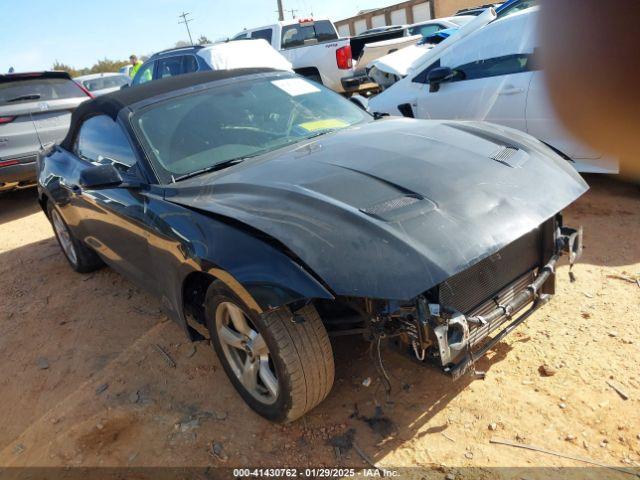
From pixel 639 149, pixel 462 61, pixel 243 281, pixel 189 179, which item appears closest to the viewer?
pixel 243 281

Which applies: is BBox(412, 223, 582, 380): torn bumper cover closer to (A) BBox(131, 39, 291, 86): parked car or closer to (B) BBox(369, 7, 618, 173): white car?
(B) BBox(369, 7, 618, 173): white car

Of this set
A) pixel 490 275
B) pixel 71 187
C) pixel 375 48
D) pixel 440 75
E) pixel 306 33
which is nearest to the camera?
pixel 490 275

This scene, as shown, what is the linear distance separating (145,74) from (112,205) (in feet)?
25.3

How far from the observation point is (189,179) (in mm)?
2861

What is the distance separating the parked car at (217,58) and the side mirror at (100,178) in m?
5.67

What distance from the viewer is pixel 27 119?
7086 mm

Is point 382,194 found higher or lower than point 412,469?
higher

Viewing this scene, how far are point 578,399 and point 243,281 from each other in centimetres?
168

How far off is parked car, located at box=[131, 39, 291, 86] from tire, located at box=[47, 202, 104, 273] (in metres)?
3.80

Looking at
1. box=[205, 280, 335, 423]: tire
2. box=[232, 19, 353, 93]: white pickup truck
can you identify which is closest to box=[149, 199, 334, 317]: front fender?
box=[205, 280, 335, 423]: tire

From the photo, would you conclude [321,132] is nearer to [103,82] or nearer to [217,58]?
[217,58]

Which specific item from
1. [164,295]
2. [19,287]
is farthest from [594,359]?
[19,287]

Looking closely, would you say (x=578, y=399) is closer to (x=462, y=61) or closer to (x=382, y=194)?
(x=382, y=194)

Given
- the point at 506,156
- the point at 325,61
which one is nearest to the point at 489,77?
the point at 506,156
